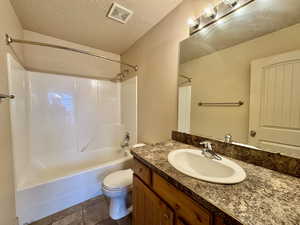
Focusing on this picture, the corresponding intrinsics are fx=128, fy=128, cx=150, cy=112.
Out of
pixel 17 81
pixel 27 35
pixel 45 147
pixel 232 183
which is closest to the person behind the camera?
pixel 232 183

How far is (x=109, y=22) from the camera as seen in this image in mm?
1689

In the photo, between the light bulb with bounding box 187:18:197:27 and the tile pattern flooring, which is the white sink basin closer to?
the tile pattern flooring

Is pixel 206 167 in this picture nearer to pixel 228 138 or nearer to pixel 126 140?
pixel 228 138

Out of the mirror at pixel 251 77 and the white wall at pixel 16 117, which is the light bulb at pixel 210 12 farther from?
the white wall at pixel 16 117

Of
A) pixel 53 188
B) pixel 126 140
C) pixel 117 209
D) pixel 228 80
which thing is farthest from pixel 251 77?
pixel 53 188

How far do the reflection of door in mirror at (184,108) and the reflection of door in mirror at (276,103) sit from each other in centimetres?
54

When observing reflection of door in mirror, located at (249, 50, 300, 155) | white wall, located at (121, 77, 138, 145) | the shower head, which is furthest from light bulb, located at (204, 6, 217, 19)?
the shower head

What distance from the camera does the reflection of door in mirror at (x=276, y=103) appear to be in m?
0.74

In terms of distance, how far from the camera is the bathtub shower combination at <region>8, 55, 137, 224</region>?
55.9 inches

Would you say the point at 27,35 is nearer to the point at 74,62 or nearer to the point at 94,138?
the point at 74,62

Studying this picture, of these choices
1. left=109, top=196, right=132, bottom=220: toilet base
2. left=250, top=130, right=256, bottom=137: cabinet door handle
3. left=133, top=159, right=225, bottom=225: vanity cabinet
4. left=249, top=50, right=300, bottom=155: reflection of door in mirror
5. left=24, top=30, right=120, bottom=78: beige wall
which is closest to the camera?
left=133, top=159, right=225, bottom=225: vanity cabinet

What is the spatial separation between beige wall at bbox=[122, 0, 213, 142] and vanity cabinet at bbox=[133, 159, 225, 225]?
2.38 ft

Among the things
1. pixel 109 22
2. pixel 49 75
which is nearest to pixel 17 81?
pixel 49 75

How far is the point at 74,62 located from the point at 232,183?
8.82 ft
